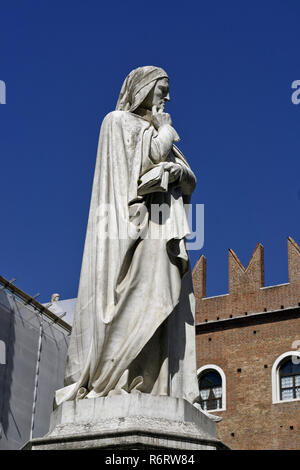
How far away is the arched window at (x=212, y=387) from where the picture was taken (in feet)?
104

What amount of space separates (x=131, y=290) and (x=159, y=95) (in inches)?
63.5

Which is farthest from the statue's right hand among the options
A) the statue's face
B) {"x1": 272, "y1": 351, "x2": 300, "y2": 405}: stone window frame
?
{"x1": 272, "y1": 351, "x2": 300, "y2": 405}: stone window frame

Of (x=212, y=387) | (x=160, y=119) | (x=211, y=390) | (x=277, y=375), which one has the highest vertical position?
(x=277, y=375)

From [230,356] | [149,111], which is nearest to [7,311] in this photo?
[230,356]

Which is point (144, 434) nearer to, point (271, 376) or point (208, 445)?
point (208, 445)

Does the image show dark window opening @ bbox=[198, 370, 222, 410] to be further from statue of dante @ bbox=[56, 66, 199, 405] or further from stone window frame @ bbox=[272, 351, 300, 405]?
statue of dante @ bbox=[56, 66, 199, 405]

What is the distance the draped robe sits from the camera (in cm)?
499

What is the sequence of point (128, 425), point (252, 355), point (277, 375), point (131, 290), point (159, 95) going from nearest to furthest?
point (128, 425) < point (131, 290) < point (159, 95) < point (277, 375) < point (252, 355)

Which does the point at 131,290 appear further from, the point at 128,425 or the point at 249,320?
the point at 249,320

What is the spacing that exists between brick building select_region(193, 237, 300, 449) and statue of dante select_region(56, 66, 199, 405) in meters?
25.1

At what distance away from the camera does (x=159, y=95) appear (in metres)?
5.97

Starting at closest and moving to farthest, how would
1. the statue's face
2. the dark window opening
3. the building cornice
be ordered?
1. the statue's face
2. the building cornice
3. the dark window opening

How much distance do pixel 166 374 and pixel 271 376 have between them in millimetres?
26778

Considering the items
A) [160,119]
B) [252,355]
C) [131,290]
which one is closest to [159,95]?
[160,119]
